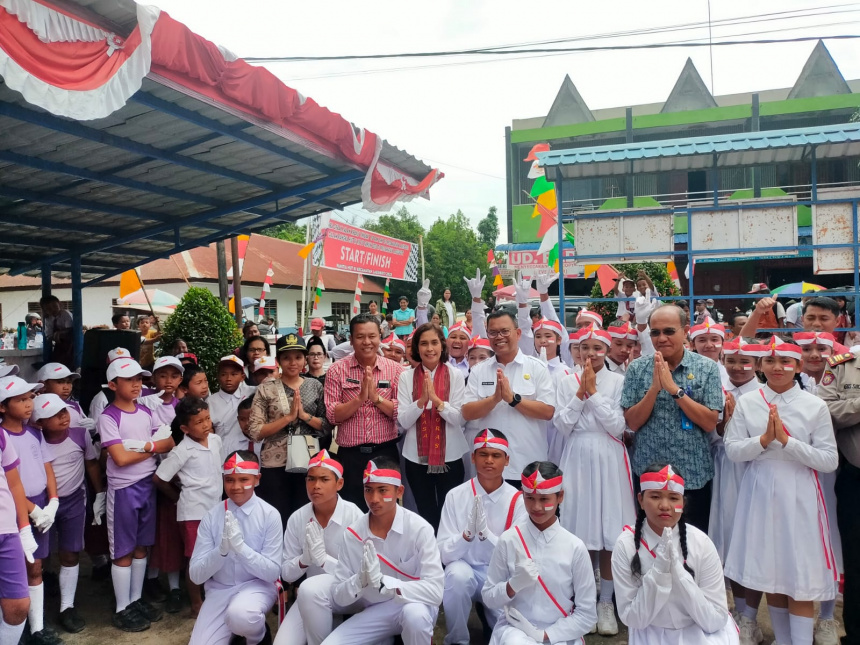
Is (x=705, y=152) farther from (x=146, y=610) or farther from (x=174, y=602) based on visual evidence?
(x=146, y=610)

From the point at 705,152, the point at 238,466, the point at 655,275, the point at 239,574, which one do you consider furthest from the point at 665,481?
the point at 655,275

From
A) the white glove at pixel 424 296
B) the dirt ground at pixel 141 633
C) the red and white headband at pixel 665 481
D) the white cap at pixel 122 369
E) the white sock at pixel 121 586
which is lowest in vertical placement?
the dirt ground at pixel 141 633

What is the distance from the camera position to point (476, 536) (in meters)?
4.09

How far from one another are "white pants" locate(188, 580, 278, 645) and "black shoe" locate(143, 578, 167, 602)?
0.88 metres

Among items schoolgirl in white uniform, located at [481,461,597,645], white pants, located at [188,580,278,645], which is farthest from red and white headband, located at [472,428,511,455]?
white pants, located at [188,580,278,645]

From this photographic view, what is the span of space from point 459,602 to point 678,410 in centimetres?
183

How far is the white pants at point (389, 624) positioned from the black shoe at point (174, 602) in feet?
5.63

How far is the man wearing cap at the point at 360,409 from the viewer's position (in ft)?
15.7

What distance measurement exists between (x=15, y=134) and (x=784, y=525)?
5.94m

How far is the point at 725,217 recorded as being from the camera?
24.2 feet

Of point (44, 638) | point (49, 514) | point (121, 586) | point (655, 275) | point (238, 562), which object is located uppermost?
point (655, 275)

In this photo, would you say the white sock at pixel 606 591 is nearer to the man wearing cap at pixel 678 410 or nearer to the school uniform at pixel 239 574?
the man wearing cap at pixel 678 410

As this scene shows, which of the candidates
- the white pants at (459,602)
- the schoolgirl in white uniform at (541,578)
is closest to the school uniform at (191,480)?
the white pants at (459,602)

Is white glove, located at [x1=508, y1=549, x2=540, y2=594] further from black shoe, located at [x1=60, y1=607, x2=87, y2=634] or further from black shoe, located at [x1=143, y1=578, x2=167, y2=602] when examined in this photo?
black shoe, located at [x1=60, y1=607, x2=87, y2=634]
